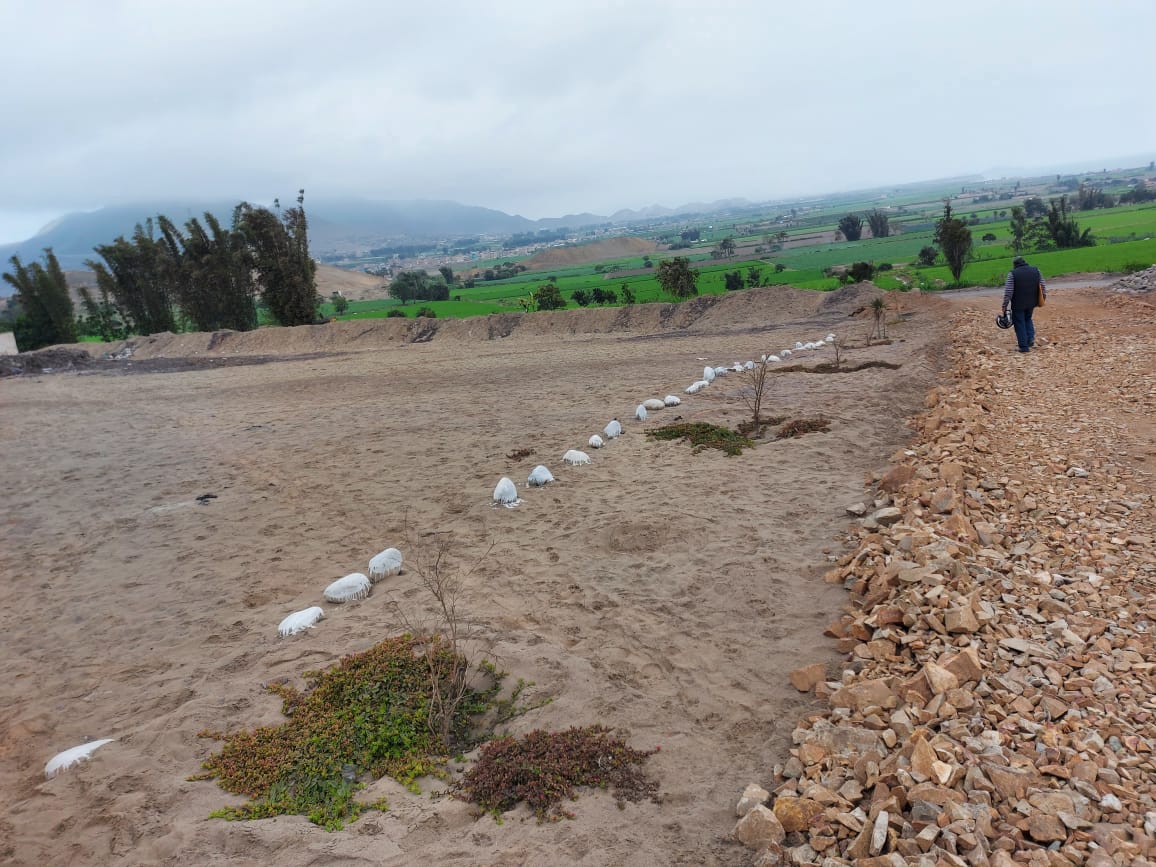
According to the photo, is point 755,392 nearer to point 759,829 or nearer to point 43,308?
point 759,829

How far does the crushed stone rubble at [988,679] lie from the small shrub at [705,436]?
97.6 inches

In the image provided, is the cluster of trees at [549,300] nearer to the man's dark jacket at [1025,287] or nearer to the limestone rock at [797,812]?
the man's dark jacket at [1025,287]

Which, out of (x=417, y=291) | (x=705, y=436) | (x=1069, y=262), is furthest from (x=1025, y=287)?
(x=417, y=291)

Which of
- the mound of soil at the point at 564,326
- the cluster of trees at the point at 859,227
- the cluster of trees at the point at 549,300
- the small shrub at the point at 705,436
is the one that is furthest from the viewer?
the cluster of trees at the point at 859,227

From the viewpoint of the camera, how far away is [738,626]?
450 cm

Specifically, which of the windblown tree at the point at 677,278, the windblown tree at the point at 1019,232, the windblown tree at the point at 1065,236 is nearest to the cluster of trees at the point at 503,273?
the windblown tree at the point at 677,278

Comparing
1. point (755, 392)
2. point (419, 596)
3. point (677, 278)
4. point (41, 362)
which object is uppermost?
point (41, 362)

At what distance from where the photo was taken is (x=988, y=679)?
3.09m

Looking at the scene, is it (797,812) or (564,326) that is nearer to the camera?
(797,812)

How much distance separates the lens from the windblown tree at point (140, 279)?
3841 cm

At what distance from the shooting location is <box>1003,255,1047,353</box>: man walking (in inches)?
385

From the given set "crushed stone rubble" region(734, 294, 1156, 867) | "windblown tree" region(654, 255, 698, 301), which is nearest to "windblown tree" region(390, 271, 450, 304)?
"windblown tree" region(654, 255, 698, 301)

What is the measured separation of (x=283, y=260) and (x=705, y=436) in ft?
104

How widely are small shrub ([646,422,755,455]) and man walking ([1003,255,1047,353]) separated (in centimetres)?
493
